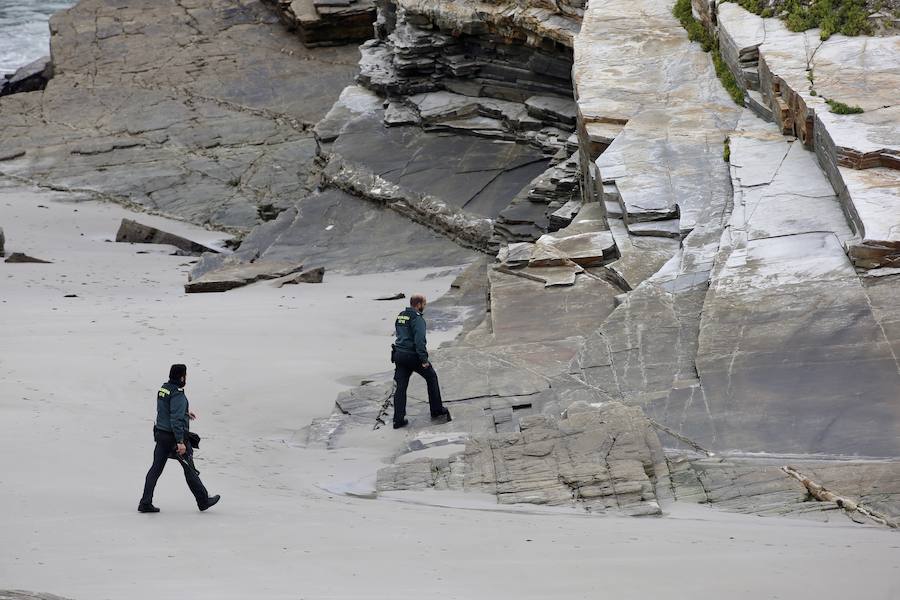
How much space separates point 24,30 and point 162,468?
113 feet

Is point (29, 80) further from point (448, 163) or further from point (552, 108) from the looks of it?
point (552, 108)

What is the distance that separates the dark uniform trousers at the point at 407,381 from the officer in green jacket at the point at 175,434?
8.91 feet

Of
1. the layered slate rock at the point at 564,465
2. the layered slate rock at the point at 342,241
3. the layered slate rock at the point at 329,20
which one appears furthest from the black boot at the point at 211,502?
the layered slate rock at the point at 329,20

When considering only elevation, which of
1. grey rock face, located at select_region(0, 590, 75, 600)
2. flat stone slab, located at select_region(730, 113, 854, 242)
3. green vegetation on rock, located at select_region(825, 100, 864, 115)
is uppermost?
green vegetation on rock, located at select_region(825, 100, 864, 115)

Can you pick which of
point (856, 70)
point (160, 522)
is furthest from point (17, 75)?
point (160, 522)

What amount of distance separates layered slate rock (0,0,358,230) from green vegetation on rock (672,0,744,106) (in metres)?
8.09

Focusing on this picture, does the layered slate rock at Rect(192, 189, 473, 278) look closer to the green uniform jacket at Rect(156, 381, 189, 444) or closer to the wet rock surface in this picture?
the wet rock surface

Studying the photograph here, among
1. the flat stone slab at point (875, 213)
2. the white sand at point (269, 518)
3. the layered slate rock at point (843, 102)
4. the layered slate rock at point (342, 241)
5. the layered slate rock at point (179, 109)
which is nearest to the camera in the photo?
the white sand at point (269, 518)

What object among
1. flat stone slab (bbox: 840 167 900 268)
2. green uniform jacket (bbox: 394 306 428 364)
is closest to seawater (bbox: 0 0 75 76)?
green uniform jacket (bbox: 394 306 428 364)

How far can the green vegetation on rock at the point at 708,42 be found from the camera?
55.5 feet

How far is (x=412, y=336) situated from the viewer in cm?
1135

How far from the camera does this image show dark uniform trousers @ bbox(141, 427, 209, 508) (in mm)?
8727

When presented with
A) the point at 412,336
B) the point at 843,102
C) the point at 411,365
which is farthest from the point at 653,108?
the point at 411,365

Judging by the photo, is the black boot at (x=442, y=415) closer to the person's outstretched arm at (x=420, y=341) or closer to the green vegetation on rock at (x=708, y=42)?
the person's outstretched arm at (x=420, y=341)
